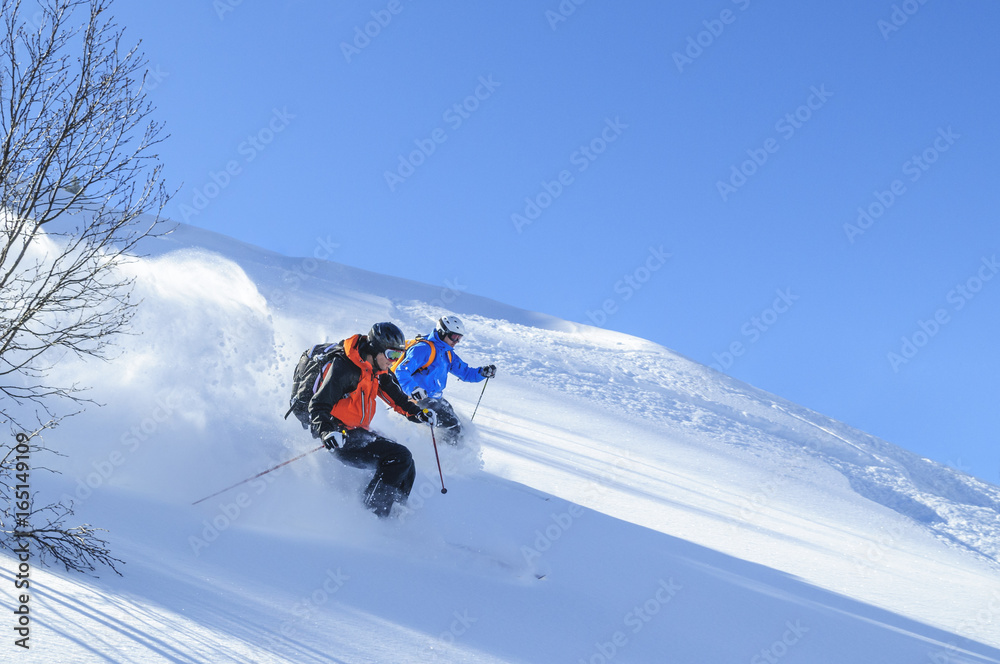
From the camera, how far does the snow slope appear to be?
153 inches

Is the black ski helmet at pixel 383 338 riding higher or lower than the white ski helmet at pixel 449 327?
lower

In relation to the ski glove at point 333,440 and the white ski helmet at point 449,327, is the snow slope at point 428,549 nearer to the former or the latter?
the ski glove at point 333,440

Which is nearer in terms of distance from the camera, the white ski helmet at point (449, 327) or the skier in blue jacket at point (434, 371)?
the skier in blue jacket at point (434, 371)

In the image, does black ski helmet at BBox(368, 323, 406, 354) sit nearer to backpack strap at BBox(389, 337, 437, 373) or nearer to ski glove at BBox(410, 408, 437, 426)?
ski glove at BBox(410, 408, 437, 426)

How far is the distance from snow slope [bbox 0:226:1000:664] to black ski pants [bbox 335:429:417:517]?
0.18m

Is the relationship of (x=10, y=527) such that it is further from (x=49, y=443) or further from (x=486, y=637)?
(x=486, y=637)

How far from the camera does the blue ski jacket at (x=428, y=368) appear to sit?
8.77m

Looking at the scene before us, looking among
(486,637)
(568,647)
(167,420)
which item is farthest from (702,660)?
(167,420)
